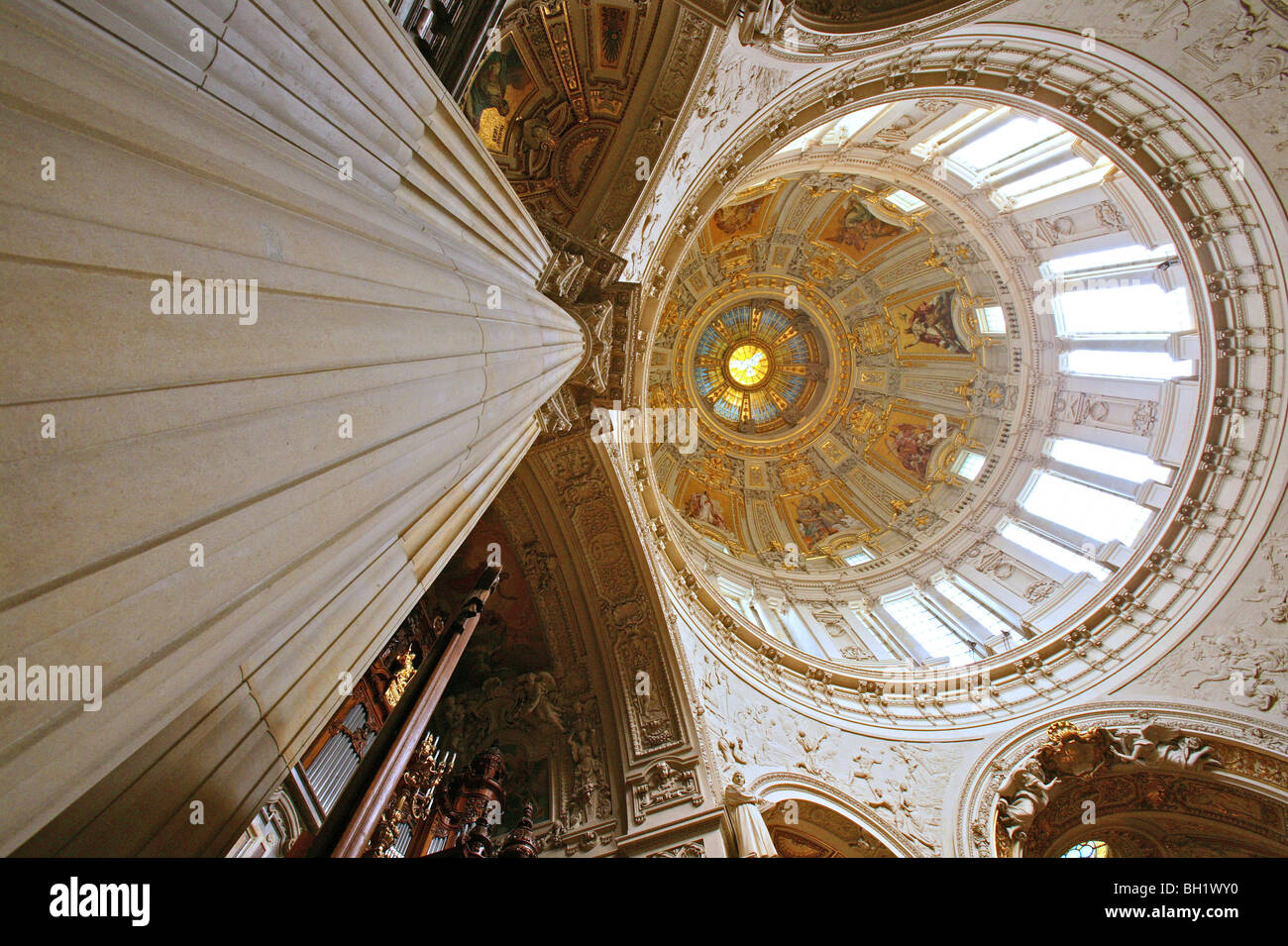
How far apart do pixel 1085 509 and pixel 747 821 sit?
1112 cm

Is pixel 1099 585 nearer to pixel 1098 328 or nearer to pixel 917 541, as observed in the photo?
pixel 917 541

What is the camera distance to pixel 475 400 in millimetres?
2936

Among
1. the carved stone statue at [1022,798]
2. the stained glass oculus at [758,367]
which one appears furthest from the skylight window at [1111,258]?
the carved stone statue at [1022,798]

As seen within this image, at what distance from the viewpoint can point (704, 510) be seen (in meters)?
16.5

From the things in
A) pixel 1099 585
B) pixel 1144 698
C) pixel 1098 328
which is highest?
pixel 1098 328

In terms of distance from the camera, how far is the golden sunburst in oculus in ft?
62.6

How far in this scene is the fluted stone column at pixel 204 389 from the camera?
37.8 inches

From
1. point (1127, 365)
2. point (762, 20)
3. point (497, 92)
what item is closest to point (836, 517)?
point (1127, 365)

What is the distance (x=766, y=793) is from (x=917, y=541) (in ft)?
34.2

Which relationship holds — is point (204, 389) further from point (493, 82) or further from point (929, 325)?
point (929, 325)

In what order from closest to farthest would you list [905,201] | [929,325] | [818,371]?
[905,201], [929,325], [818,371]

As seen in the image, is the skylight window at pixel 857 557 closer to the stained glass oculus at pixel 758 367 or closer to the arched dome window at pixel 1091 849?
the stained glass oculus at pixel 758 367

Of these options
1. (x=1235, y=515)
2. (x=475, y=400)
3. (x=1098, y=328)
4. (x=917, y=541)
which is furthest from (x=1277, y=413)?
(x=475, y=400)

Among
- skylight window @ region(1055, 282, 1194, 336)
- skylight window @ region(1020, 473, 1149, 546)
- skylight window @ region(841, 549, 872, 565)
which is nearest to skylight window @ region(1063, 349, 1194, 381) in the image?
skylight window @ region(1055, 282, 1194, 336)
